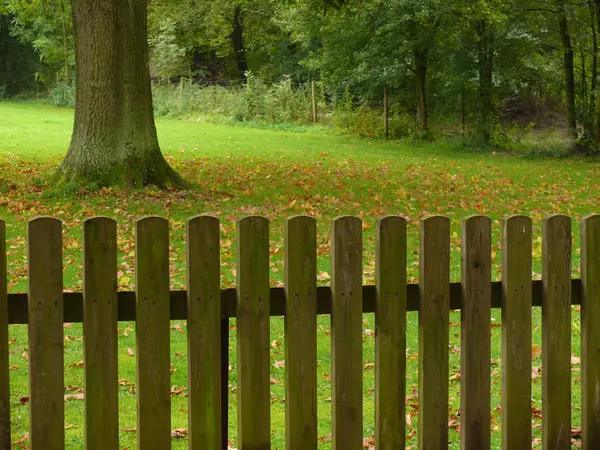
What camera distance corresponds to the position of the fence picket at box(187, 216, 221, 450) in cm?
369

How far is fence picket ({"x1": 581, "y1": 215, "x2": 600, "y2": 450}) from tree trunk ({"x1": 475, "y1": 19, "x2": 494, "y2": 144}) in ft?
87.6

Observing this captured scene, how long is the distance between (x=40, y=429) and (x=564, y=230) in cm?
249

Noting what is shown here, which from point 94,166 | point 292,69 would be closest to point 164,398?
point 94,166

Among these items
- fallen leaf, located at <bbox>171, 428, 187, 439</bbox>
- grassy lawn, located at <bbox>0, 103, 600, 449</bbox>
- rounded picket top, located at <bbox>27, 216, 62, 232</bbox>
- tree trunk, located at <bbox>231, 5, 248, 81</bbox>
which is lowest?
fallen leaf, located at <bbox>171, 428, 187, 439</bbox>

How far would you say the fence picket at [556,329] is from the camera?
405cm

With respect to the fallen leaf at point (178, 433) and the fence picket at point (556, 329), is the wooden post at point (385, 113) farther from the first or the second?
the fence picket at point (556, 329)

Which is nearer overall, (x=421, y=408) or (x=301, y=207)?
(x=421, y=408)

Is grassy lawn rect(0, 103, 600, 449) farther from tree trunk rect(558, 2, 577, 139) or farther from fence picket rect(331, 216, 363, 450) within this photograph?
tree trunk rect(558, 2, 577, 139)

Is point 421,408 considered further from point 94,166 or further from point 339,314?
point 94,166

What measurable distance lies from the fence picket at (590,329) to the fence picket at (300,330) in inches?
52.9

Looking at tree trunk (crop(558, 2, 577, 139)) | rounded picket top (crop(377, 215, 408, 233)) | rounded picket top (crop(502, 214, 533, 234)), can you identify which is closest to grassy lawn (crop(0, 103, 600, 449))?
rounded picket top (crop(502, 214, 533, 234))

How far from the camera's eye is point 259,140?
30.1 m

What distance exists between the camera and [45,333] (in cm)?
359

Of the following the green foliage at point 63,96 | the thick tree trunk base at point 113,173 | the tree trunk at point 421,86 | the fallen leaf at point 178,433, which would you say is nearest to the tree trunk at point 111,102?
the thick tree trunk base at point 113,173
